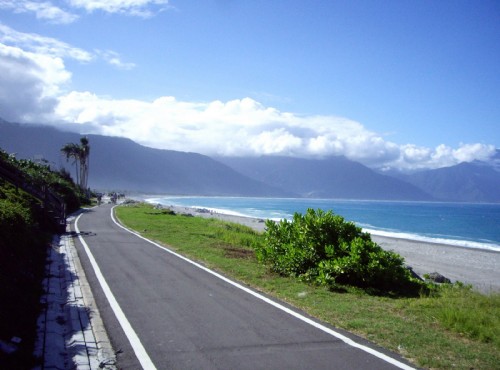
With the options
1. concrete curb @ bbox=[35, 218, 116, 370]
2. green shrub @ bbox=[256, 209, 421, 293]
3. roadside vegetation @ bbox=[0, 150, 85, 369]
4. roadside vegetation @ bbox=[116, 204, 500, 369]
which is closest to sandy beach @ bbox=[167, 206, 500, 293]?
green shrub @ bbox=[256, 209, 421, 293]

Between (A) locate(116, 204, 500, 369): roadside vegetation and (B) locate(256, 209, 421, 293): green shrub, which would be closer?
(A) locate(116, 204, 500, 369): roadside vegetation

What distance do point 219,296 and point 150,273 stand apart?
3.12m

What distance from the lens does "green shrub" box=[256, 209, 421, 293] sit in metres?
10.9

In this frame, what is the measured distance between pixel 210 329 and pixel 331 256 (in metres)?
5.65

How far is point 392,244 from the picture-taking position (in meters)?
42.5

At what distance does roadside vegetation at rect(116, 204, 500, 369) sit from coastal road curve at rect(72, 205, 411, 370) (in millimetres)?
575

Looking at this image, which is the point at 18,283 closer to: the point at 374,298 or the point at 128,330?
the point at 128,330

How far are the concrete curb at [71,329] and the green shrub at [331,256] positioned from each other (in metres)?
5.71

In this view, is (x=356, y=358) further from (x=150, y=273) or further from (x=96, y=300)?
(x=150, y=273)

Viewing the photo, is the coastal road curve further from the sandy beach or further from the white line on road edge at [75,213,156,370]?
the sandy beach

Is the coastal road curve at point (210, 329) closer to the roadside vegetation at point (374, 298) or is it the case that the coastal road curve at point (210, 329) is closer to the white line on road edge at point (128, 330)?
the white line on road edge at point (128, 330)

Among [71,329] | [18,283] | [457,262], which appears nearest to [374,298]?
[71,329]

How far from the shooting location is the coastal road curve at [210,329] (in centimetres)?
573

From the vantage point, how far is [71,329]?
267 inches
